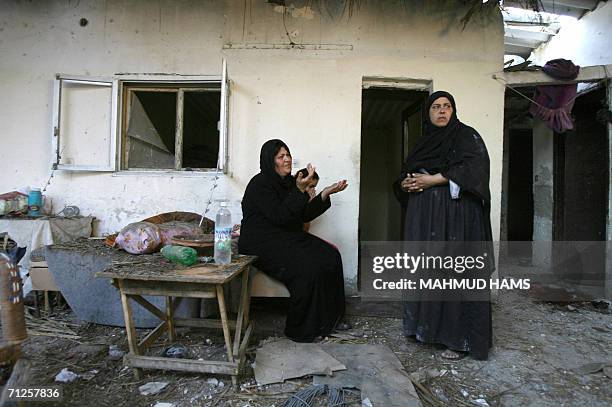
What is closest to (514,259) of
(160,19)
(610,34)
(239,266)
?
(610,34)

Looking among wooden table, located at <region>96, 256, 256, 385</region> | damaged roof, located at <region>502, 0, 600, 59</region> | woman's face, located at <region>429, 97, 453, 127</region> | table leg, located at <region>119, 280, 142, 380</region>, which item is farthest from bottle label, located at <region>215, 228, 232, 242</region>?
damaged roof, located at <region>502, 0, 600, 59</region>

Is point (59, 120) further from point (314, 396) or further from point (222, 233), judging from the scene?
point (314, 396)

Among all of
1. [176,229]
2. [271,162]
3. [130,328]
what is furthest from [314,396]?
[176,229]

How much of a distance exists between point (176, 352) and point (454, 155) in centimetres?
239

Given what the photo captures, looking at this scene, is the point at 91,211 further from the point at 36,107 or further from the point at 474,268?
the point at 474,268

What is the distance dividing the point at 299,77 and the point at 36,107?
2814 mm

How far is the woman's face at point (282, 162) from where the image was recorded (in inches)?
109

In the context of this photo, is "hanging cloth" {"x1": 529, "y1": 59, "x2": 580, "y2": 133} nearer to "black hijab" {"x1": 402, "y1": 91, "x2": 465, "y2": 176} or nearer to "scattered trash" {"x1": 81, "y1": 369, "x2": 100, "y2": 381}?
"black hijab" {"x1": 402, "y1": 91, "x2": 465, "y2": 176}

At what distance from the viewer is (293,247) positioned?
2617mm

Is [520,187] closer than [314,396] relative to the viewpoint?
No

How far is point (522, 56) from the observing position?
6.04 meters

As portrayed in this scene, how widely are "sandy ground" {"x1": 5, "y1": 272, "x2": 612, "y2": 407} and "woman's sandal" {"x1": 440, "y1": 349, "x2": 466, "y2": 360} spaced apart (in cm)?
4

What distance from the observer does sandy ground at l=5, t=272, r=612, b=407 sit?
1917mm

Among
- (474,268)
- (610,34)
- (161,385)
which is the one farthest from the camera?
(610,34)
